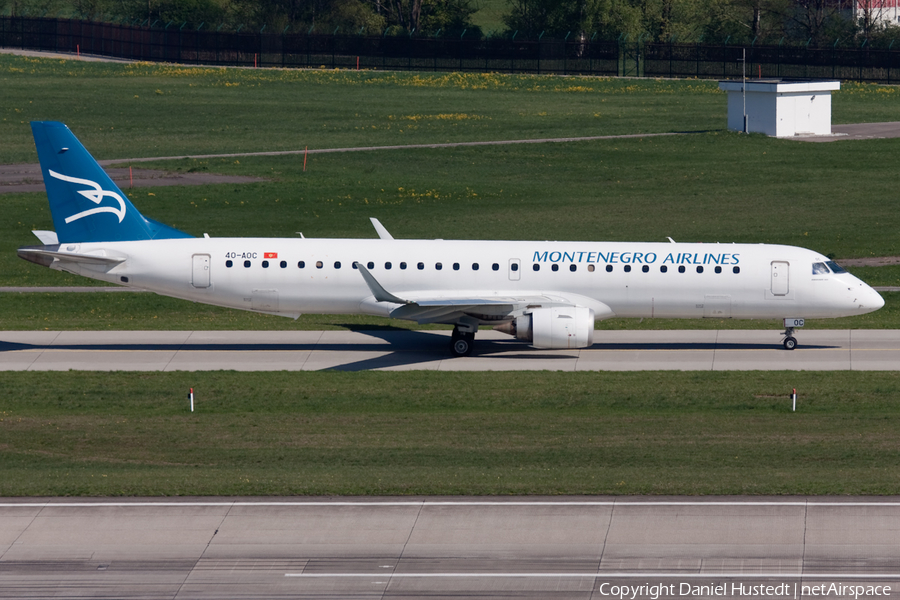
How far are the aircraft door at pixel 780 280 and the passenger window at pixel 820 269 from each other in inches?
33.2

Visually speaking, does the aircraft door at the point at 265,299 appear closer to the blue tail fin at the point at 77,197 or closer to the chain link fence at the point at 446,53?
the blue tail fin at the point at 77,197

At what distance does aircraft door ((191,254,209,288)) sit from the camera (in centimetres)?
3681

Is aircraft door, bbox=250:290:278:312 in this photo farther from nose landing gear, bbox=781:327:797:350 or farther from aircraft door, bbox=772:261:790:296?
nose landing gear, bbox=781:327:797:350

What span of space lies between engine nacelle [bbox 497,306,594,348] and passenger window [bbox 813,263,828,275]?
7.03 metres

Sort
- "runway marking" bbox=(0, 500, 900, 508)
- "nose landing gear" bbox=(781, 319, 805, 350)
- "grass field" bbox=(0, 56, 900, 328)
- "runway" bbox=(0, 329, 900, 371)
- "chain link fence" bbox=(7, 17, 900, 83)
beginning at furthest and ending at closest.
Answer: "chain link fence" bbox=(7, 17, 900, 83), "grass field" bbox=(0, 56, 900, 328), "nose landing gear" bbox=(781, 319, 805, 350), "runway" bbox=(0, 329, 900, 371), "runway marking" bbox=(0, 500, 900, 508)

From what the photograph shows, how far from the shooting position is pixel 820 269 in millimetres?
37188

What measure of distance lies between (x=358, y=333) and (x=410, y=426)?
1217 centimetres

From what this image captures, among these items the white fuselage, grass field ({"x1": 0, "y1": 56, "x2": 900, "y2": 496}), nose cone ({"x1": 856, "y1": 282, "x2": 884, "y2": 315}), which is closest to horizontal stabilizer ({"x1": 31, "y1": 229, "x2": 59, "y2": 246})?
the white fuselage

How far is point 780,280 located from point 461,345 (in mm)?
9581

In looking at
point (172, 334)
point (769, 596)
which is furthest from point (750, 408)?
point (172, 334)

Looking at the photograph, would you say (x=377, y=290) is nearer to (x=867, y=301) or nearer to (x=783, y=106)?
(x=867, y=301)

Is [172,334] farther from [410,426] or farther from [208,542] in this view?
[208,542]

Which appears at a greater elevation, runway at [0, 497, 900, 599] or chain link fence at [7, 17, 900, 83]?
chain link fence at [7, 17, 900, 83]

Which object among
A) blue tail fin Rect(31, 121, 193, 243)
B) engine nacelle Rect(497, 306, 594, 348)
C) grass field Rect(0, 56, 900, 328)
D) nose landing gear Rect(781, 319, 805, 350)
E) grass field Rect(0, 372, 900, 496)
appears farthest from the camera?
grass field Rect(0, 56, 900, 328)
